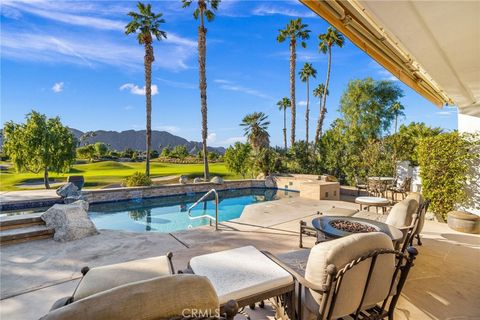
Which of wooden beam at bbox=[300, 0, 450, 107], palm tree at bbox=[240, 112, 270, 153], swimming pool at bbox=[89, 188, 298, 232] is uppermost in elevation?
palm tree at bbox=[240, 112, 270, 153]

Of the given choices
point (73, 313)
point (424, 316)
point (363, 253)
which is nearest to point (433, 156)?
point (424, 316)

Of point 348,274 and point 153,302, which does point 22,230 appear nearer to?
point 153,302

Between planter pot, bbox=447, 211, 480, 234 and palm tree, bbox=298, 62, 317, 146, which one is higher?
palm tree, bbox=298, 62, 317, 146

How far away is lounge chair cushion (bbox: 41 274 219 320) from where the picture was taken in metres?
0.86

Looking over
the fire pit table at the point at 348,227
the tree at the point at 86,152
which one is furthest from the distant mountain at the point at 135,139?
the fire pit table at the point at 348,227

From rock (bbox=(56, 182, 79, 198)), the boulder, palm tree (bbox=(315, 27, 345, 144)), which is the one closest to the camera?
rock (bbox=(56, 182, 79, 198))

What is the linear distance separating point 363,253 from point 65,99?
1067 inches

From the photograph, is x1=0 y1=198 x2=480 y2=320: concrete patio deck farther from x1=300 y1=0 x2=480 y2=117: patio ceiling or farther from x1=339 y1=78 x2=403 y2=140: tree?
x1=339 y1=78 x2=403 y2=140: tree

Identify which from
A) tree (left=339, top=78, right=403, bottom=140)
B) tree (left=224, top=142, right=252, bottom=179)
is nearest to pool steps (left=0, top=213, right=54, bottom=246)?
tree (left=224, top=142, right=252, bottom=179)

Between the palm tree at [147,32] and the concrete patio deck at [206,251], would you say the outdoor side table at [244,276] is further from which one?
the palm tree at [147,32]

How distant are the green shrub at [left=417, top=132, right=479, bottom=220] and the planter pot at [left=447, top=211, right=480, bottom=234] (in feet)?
2.27

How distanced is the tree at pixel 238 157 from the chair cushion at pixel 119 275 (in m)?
14.5

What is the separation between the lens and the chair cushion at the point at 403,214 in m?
3.10

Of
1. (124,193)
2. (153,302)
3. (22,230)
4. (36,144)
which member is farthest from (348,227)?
(36,144)
